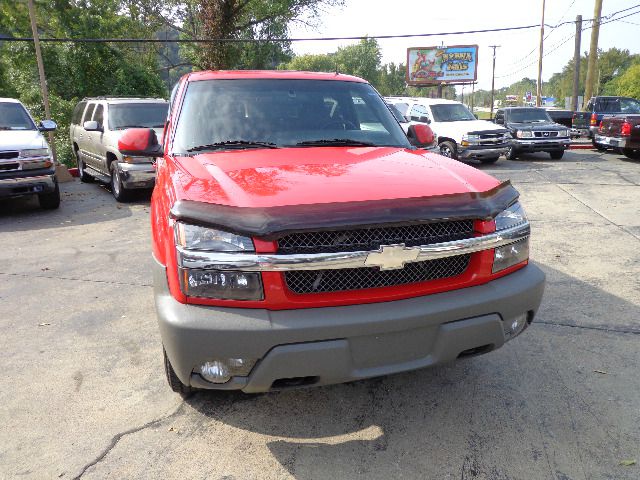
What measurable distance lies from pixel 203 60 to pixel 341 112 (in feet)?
66.3

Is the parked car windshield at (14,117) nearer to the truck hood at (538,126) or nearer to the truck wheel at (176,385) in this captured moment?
the truck wheel at (176,385)

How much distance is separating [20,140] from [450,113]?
11.4 meters

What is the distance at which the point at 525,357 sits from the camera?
11.6 ft

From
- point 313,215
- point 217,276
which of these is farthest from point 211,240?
point 313,215

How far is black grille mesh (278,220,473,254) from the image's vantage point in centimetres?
226

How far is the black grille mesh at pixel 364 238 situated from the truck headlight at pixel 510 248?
303mm

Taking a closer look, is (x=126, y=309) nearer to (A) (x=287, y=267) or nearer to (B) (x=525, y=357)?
(A) (x=287, y=267)

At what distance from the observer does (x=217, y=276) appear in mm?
2252

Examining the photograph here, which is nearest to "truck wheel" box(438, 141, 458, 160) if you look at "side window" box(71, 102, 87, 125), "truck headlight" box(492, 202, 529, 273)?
"side window" box(71, 102, 87, 125)

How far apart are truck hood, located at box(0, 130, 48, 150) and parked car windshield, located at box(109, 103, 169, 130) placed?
4.83 ft

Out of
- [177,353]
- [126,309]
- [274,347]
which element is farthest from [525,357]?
[126,309]

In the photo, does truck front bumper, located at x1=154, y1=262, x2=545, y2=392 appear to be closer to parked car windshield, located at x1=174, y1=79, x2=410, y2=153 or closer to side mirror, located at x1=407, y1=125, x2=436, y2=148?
parked car windshield, located at x1=174, y1=79, x2=410, y2=153

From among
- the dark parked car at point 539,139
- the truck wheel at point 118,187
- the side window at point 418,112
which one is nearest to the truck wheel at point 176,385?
the truck wheel at point 118,187

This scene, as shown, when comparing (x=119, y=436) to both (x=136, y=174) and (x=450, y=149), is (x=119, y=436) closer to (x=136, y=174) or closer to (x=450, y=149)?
(x=136, y=174)
